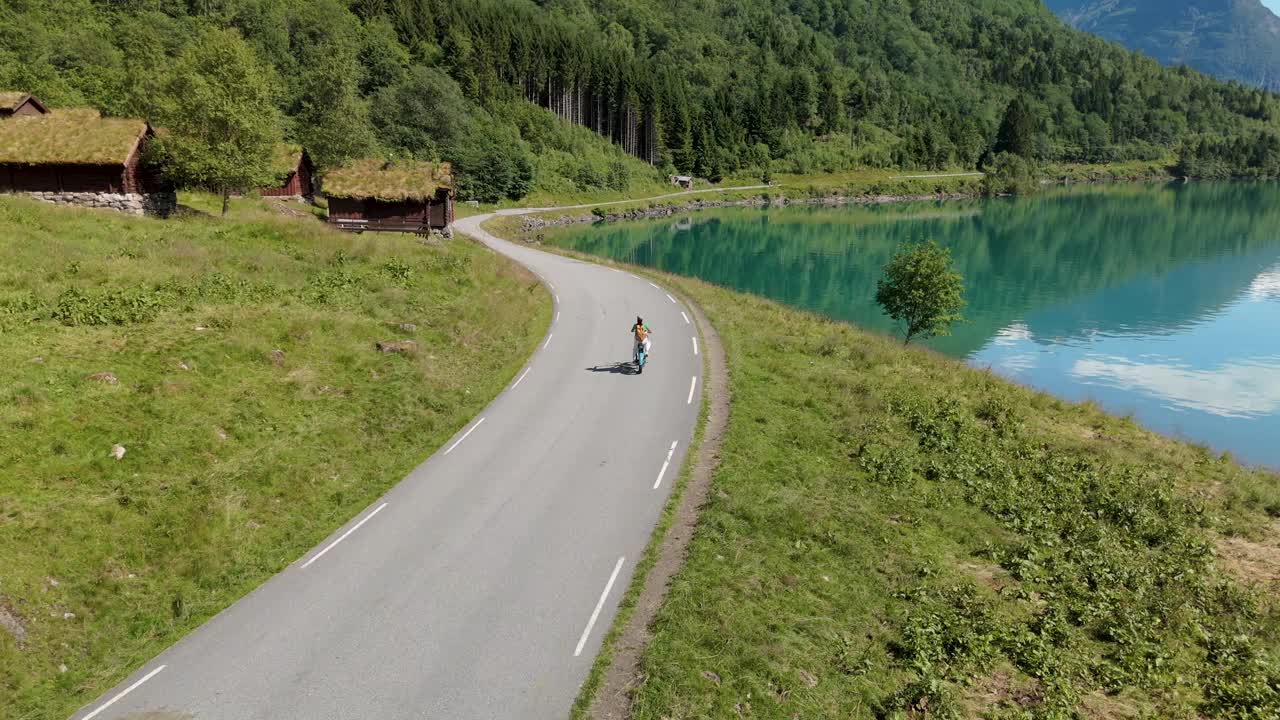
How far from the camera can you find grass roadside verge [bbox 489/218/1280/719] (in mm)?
11820

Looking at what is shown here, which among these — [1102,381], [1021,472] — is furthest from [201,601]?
[1102,381]

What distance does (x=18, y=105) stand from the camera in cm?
4822

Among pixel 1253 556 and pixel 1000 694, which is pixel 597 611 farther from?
pixel 1253 556

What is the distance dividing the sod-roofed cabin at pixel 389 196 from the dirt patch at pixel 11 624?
41.8 metres

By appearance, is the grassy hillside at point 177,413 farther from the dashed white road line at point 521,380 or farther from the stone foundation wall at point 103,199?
the stone foundation wall at point 103,199

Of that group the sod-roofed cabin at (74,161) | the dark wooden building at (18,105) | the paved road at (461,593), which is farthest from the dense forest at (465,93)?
the paved road at (461,593)

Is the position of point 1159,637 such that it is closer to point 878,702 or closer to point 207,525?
point 878,702

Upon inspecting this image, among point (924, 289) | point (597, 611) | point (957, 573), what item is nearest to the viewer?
point (597, 611)

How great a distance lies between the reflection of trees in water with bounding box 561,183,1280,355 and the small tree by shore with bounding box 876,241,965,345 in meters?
7.84

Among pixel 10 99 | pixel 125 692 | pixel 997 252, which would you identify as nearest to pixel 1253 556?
pixel 125 692

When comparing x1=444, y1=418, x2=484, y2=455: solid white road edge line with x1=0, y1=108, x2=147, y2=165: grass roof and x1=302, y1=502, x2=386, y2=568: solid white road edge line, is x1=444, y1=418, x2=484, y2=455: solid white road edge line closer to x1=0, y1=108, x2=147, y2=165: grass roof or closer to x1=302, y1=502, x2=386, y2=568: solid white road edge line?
x1=302, y1=502, x2=386, y2=568: solid white road edge line

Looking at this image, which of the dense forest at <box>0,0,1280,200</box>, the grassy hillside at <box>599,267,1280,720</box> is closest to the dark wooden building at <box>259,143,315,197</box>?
the dense forest at <box>0,0,1280,200</box>

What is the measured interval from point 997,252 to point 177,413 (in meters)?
97.2

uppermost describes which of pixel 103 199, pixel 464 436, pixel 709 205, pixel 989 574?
pixel 709 205
